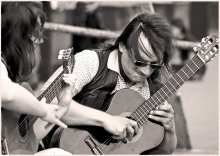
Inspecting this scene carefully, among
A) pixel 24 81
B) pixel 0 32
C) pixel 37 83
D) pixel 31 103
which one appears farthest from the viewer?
pixel 37 83

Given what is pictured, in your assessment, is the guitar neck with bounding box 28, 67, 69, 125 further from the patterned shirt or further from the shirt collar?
the shirt collar

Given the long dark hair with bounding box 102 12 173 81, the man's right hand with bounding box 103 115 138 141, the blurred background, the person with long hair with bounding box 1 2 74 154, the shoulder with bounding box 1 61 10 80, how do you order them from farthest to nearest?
the blurred background → the long dark hair with bounding box 102 12 173 81 → the man's right hand with bounding box 103 115 138 141 → the person with long hair with bounding box 1 2 74 154 → the shoulder with bounding box 1 61 10 80

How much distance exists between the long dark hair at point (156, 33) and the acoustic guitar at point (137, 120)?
0.15 meters

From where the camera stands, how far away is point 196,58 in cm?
425

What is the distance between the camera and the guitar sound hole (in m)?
3.82

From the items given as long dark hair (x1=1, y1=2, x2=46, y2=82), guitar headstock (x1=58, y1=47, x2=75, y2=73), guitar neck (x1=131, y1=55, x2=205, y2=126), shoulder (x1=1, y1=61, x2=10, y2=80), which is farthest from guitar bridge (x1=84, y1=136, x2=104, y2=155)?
shoulder (x1=1, y1=61, x2=10, y2=80)

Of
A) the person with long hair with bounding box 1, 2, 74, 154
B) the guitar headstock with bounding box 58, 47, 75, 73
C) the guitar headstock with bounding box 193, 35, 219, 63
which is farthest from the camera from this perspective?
the guitar headstock with bounding box 193, 35, 219, 63

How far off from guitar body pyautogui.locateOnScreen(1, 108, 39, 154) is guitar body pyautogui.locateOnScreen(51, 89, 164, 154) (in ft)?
0.87

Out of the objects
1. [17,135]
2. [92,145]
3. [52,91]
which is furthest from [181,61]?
[17,135]

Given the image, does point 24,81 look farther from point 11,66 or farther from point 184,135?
point 184,135

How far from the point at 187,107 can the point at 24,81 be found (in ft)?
17.9

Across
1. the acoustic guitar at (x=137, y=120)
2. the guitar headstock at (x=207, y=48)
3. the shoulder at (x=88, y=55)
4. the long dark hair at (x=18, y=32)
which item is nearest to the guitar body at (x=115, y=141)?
the acoustic guitar at (x=137, y=120)

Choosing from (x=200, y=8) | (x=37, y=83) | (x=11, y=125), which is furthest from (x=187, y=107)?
(x=200, y=8)

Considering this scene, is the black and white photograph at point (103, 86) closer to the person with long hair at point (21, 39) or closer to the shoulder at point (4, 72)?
the person with long hair at point (21, 39)
